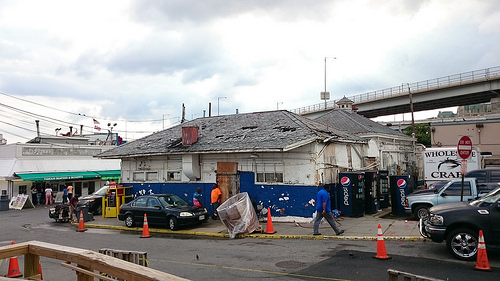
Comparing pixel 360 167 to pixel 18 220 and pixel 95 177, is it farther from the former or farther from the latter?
pixel 95 177

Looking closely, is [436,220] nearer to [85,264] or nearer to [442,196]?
[442,196]

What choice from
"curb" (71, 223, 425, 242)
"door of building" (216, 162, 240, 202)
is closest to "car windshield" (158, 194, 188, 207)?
"curb" (71, 223, 425, 242)

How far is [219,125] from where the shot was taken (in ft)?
75.7

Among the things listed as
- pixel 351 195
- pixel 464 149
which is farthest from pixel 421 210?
pixel 464 149

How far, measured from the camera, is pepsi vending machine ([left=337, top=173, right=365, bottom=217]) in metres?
17.4

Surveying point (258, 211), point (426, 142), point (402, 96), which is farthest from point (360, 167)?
point (402, 96)

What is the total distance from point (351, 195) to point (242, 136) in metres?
5.85

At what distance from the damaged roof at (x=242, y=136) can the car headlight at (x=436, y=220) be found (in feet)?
22.7

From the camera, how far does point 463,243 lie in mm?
9625

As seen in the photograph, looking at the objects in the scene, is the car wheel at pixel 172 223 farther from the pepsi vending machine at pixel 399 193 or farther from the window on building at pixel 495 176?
the window on building at pixel 495 176

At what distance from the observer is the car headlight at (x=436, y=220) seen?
9950 millimetres

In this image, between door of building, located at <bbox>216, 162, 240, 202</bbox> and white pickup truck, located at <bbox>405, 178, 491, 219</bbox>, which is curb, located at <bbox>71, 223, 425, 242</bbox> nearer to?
white pickup truck, located at <bbox>405, 178, 491, 219</bbox>

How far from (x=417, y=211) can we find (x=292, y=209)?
16.4 feet

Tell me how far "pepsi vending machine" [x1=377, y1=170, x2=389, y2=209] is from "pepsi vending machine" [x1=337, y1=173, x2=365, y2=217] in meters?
2.21
